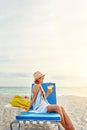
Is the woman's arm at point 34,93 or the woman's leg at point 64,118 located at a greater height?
the woman's arm at point 34,93

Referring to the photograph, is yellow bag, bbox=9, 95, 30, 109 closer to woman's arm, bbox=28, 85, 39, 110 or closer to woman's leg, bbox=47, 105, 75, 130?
woman's arm, bbox=28, 85, 39, 110

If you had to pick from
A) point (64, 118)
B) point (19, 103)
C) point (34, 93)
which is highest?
point (34, 93)

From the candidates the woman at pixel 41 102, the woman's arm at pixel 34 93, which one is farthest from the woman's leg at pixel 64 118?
the woman's arm at pixel 34 93

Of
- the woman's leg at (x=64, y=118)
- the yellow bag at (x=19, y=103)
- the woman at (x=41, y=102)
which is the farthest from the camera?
the yellow bag at (x=19, y=103)

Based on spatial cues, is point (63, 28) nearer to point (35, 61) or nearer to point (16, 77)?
point (35, 61)

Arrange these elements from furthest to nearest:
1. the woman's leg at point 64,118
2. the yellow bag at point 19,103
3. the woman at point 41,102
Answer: the yellow bag at point 19,103
the woman at point 41,102
the woman's leg at point 64,118

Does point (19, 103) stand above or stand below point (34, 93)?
below

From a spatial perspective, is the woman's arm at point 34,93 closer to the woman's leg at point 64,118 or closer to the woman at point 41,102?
the woman at point 41,102

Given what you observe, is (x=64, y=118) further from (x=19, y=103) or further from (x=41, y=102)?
(x=19, y=103)

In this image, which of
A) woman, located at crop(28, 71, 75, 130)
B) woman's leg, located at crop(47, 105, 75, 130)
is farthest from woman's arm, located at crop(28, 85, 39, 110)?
woman's leg, located at crop(47, 105, 75, 130)

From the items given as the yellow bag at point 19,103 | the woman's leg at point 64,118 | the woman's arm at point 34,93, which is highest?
the woman's arm at point 34,93

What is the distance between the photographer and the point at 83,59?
5309 millimetres

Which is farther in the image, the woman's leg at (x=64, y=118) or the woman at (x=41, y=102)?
the woman at (x=41, y=102)

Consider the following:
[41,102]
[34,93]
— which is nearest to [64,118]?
[41,102]
